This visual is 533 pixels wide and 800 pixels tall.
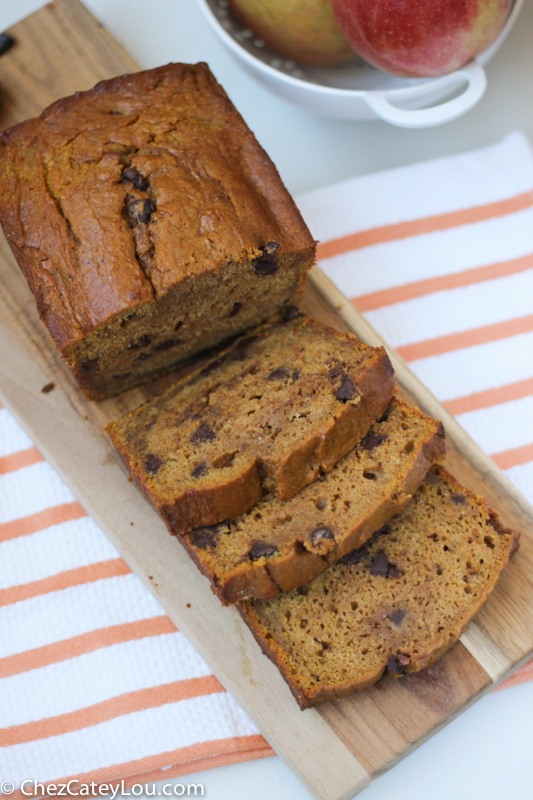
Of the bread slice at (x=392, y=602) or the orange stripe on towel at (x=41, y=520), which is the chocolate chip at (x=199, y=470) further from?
the orange stripe on towel at (x=41, y=520)

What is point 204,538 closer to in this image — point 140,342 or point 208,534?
point 208,534

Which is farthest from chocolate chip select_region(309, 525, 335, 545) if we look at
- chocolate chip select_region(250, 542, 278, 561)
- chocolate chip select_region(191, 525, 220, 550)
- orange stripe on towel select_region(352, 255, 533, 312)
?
orange stripe on towel select_region(352, 255, 533, 312)

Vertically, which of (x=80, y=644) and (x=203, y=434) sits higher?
(x=203, y=434)

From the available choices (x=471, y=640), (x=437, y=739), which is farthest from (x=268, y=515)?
(x=437, y=739)

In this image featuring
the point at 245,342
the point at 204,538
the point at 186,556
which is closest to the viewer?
the point at 204,538

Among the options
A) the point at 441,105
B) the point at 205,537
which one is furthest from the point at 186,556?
the point at 441,105

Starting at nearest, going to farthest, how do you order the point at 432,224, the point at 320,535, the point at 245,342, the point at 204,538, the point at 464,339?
the point at 320,535 < the point at 204,538 < the point at 245,342 < the point at 464,339 < the point at 432,224
